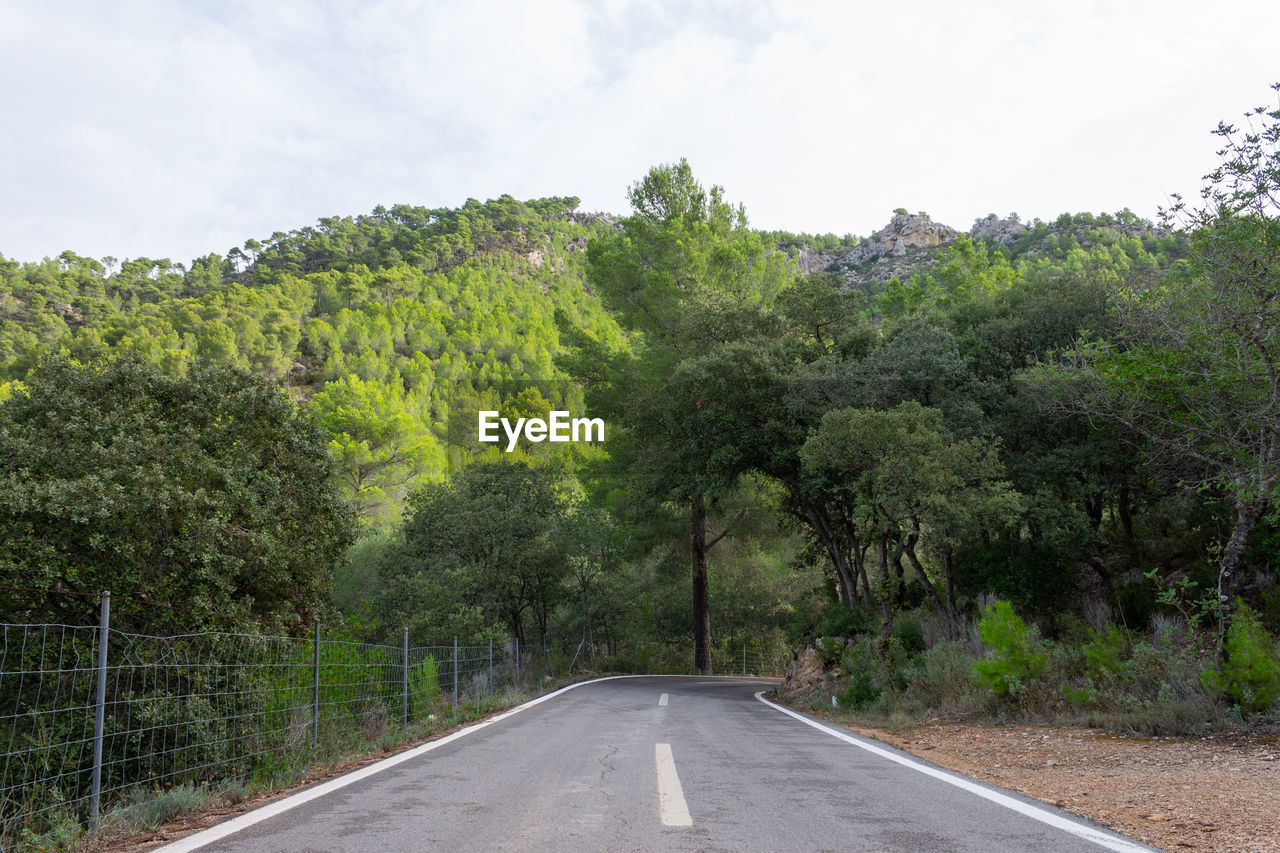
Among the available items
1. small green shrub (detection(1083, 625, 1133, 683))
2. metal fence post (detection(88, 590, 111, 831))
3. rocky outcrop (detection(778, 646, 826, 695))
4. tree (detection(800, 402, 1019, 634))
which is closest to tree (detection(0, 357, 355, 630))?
metal fence post (detection(88, 590, 111, 831))

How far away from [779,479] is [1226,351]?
12722 millimetres

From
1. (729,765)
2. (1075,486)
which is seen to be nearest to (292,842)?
(729,765)

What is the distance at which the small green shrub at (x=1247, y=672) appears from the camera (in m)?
6.98

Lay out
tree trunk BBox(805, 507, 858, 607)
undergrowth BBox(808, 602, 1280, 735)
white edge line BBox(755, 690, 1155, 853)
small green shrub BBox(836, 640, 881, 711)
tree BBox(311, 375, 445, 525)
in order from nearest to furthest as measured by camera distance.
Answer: white edge line BBox(755, 690, 1155, 853) < undergrowth BBox(808, 602, 1280, 735) < small green shrub BBox(836, 640, 881, 711) < tree trunk BBox(805, 507, 858, 607) < tree BBox(311, 375, 445, 525)

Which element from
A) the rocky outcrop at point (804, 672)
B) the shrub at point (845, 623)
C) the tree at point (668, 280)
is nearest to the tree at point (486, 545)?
the tree at point (668, 280)

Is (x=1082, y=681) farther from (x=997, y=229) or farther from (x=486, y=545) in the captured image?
(x=997, y=229)

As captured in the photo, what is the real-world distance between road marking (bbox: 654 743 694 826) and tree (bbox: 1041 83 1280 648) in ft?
20.5

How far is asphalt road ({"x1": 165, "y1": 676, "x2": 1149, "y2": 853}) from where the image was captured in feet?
11.8

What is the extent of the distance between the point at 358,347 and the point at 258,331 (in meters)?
7.74

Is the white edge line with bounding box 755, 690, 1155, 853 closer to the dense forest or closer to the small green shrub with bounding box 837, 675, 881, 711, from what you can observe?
the dense forest

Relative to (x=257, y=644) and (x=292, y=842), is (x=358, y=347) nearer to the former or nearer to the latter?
(x=257, y=644)

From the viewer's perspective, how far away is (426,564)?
76.0 feet

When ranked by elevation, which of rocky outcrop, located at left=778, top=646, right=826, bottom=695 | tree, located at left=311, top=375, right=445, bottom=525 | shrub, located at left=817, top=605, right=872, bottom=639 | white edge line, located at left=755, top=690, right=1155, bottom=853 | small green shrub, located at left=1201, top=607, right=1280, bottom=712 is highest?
tree, located at left=311, top=375, right=445, bottom=525

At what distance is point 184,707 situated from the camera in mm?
6863
